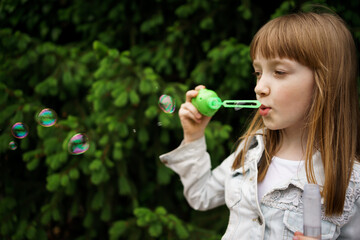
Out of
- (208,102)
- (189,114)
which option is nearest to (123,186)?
(189,114)

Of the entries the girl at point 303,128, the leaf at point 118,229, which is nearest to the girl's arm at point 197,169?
the girl at point 303,128

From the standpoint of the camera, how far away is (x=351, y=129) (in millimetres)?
1349

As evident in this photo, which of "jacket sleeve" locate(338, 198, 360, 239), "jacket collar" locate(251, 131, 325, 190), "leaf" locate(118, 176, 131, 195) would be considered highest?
"jacket collar" locate(251, 131, 325, 190)

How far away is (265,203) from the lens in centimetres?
134

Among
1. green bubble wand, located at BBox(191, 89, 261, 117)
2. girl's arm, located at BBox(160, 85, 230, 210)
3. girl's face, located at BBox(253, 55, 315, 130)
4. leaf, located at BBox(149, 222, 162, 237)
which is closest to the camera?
girl's face, located at BBox(253, 55, 315, 130)

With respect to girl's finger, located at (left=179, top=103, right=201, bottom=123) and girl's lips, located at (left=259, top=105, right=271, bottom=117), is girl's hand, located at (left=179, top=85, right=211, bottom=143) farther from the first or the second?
girl's lips, located at (left=259, top=105, right=271, bottom=117)

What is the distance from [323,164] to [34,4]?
2616 mm

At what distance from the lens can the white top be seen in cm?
135

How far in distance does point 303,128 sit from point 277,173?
206mm

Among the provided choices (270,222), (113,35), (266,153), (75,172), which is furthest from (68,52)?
(270,222)

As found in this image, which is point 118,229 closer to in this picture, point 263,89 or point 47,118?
point 47,118

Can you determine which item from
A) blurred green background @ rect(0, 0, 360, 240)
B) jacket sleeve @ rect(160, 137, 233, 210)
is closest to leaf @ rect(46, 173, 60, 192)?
blurred green background @ rect(0, 0, 360, 240)

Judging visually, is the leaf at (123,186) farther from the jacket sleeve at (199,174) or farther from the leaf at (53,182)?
the jacket sleeve at (199,174)

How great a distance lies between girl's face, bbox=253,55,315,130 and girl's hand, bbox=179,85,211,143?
1.10ft
